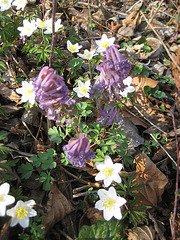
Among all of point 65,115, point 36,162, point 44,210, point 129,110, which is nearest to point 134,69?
point 129,110

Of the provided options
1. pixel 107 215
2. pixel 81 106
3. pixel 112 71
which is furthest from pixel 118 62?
pixel 107 215

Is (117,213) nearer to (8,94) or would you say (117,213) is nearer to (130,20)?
(8,94)

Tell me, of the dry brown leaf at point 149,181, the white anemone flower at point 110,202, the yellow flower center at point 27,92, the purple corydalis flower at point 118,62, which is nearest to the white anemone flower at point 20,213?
the white anemone flower at point 110,202

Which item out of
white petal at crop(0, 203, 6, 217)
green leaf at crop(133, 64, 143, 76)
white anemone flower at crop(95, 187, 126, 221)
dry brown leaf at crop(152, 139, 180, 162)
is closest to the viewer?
white petal at crop(0, 203, 6, 217)

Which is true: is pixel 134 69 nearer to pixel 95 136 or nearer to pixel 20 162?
pixel 95 136

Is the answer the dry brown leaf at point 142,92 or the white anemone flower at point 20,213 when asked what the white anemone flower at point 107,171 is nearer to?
the white anemone flower at point 20,213

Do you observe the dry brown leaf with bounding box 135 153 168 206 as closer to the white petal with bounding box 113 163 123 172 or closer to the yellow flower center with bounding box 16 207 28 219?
the white petal with bounding box 113 163 123 172

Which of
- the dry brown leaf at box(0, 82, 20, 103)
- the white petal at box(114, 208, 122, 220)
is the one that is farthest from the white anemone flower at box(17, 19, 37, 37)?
the white petal at box(114, 208, 122, 220)
